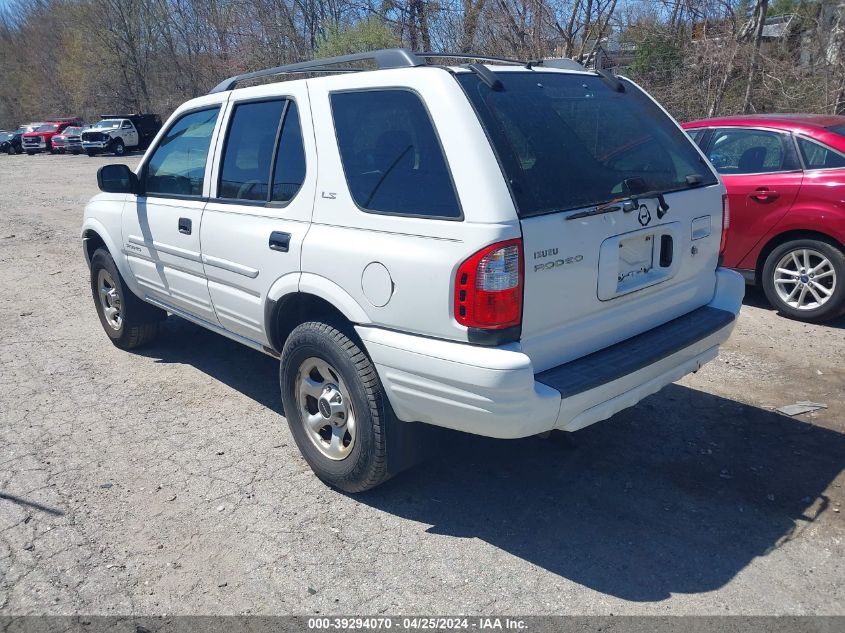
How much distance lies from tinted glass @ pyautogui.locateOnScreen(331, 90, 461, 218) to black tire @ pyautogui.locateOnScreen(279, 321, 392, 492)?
26.6 inches

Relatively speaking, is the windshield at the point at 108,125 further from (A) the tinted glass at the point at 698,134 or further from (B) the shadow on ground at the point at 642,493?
(B) the shadow on ground at the point at 642,493

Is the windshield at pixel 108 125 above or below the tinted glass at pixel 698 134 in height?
below

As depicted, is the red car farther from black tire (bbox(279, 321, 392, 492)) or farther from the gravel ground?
black tire (bbox(279, 321, 392, 492))

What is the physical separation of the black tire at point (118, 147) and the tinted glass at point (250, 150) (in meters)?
31.4

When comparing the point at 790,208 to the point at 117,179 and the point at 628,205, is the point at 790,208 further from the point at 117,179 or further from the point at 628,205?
the point at 117,179

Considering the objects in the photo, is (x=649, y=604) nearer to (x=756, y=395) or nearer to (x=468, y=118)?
(x=468, y=118)

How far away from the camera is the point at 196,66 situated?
3594 centimetres

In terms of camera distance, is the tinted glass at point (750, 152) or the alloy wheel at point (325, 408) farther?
the tinted glass at point (750, 152)

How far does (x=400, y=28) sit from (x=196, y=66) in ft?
74.8

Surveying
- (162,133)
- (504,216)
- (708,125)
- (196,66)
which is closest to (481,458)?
(504,216)

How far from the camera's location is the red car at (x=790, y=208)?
602 centimetres

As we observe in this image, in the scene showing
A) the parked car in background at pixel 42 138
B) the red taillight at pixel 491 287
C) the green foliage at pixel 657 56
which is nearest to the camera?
the red taillight at pixel 491 287

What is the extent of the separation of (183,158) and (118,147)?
31.0 metres

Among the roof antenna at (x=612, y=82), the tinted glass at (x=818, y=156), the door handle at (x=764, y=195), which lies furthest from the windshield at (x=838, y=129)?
the roof antenna at (x=612, y=82)
